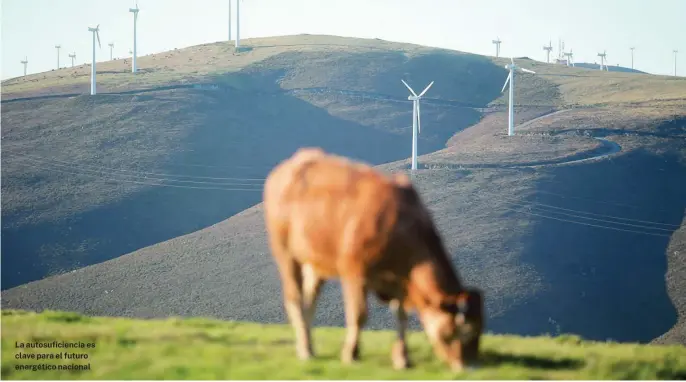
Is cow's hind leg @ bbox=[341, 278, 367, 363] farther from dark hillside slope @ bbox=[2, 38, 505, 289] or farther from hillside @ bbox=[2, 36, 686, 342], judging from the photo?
dark hillside slope @ bbox=[2, 38, 505, 289]

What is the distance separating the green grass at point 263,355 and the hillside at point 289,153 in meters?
43.3

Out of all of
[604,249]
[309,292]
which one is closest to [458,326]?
[309,292]

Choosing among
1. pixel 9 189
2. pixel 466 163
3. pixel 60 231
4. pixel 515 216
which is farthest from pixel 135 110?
pixel 515 216

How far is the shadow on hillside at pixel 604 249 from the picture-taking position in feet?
229

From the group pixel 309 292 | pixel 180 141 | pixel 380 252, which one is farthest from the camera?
pixel 180 141

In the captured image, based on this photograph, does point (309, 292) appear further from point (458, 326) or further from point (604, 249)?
point (604, 249)

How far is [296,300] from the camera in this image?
13523 mm

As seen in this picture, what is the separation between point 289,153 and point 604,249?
52893 millimetres

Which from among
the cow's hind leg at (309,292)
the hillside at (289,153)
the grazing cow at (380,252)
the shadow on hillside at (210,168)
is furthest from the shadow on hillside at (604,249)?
the grazing cow at (380,252)

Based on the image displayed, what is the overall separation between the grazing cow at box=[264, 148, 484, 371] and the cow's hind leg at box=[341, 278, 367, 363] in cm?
1

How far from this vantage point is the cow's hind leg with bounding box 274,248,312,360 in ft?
43.3

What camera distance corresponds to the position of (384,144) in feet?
431

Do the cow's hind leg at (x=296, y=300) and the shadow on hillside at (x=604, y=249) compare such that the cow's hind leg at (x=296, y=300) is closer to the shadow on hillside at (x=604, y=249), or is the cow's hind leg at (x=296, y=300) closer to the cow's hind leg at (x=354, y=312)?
the cow's hind leg at (x=354, y=312)

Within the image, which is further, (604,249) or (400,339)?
(604,249)
